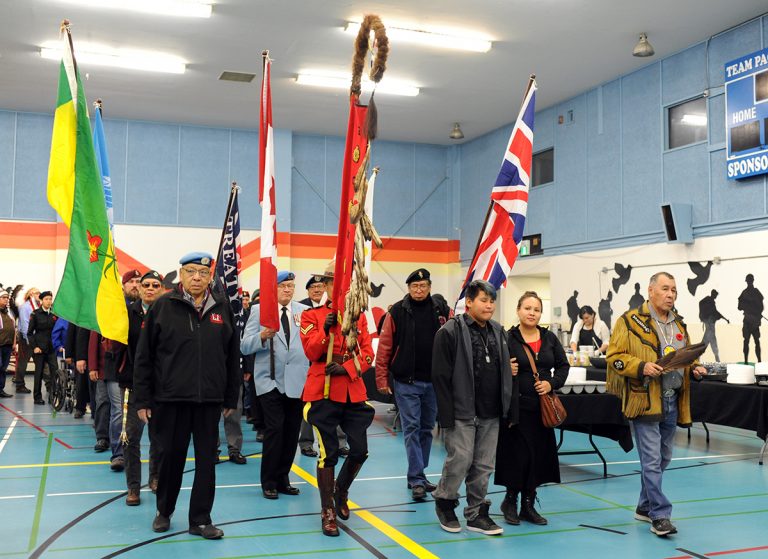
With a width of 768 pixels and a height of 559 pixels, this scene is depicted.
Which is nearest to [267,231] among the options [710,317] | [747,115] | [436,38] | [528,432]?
[528,432]

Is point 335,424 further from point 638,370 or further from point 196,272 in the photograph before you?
point 638,370

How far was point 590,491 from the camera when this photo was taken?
21.2 feet

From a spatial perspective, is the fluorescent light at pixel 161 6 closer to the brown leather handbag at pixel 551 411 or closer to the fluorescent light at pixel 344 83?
the fluorescent light at pixel 344 83

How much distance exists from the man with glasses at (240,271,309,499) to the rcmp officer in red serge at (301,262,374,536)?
0.84 metres

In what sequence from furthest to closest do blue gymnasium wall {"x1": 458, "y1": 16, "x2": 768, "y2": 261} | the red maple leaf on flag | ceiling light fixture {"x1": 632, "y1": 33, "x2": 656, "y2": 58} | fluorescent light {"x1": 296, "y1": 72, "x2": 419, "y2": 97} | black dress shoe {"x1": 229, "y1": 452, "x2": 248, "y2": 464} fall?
fluorescent light {"x1": 296, "y1": 72, "x2": 419, "y2": 97}
ceiling light fixture {"x1": 632, "y1": 33, "x2": 656, "y2": 58}
blue gymnasium wall {"x1": 458, "y1": 16, "x2": 768, "y2": 261}
black dress shoe {"x1": 229, "y1": 452, "x2": 248, "y2": 464}
the red maple leaf on flag

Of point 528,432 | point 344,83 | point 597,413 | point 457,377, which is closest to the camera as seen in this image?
point 457,377

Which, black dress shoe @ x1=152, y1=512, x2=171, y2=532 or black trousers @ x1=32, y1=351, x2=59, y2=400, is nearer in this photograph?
black dress shoe @ x1=152, y1=512, x2=171, y2=532

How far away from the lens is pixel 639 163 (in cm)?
1416

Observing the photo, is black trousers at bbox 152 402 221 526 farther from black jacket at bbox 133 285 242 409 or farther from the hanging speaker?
the hanging speaker

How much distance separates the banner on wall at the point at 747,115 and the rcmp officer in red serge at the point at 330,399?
28.7ft

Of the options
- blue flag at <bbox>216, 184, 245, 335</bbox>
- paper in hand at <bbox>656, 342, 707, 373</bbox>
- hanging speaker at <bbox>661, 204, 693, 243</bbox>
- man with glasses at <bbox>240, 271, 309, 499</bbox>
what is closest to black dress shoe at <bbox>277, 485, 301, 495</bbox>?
man with glasses at <bbox>240, 271, 309, 499</bbox>

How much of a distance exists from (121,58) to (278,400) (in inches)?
393

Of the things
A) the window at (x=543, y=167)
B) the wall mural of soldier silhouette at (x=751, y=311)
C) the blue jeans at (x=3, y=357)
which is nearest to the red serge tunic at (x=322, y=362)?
the wall mural of soldier silhouette at (x=751, y=311)

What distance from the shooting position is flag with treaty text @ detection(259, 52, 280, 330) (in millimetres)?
5402
